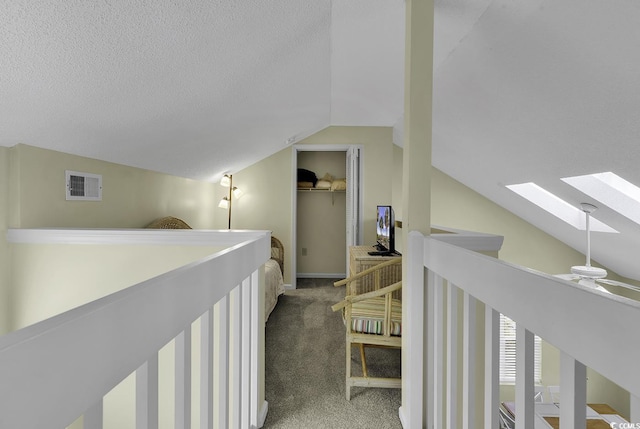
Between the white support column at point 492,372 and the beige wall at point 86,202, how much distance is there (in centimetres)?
238

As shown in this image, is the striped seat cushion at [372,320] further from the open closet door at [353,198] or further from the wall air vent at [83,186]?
the open closet door at [353,198]

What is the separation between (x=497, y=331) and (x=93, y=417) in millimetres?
928

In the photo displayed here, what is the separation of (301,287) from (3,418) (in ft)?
15.1

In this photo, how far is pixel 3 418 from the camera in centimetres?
36

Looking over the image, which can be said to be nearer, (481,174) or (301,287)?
(481,174)

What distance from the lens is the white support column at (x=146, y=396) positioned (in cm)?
65

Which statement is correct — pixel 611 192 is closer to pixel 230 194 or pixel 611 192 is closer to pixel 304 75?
pixel 304 75

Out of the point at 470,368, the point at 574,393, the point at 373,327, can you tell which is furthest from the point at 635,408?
the point at 373,327

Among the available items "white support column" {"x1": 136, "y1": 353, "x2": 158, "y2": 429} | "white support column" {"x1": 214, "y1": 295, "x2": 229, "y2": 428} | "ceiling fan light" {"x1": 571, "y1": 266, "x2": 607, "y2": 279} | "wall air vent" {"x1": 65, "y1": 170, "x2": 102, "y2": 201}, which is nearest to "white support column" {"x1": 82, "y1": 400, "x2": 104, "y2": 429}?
"white support column" {"x1": 136, "y1": 353, "x2": 158, "y2": 429}

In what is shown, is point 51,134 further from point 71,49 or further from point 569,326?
point 569,326

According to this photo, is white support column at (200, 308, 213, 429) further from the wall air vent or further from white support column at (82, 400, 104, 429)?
the wall air vent

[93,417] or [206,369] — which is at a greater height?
[93,417]

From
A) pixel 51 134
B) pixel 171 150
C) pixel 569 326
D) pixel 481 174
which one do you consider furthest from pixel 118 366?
pixel 481 174

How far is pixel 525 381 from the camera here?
0.73 meters
